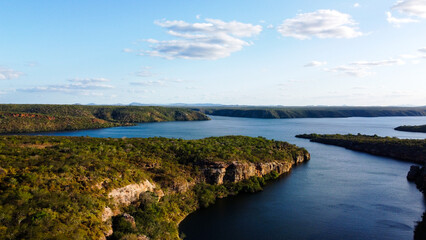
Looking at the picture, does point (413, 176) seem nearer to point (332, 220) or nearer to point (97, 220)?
point (332, 220)

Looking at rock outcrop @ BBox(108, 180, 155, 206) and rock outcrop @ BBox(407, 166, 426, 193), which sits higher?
rock outcrop @ BBox(108, 180, 155, 206)

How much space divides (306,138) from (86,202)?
13445 cm

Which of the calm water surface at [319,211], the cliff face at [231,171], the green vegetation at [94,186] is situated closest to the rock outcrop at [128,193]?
the green vegetation at [94,186]

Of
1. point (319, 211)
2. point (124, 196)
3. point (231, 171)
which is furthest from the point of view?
point (231, 171)

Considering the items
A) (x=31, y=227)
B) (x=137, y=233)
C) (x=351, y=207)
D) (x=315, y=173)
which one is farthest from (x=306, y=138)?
(x=31, y=227)

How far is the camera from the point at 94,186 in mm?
34750

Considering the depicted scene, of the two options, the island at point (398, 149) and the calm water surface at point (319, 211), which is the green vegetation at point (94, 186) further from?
the island at point (398, 149)

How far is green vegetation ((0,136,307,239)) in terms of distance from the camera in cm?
2627

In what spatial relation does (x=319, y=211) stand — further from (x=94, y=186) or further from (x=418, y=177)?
(x=94, y=186)

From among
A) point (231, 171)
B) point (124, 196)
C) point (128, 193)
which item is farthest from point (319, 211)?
point (124, 196)

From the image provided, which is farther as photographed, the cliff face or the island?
the island

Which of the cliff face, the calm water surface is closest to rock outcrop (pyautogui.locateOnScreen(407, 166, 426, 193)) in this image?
the calm water surface

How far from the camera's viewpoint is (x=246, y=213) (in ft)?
152

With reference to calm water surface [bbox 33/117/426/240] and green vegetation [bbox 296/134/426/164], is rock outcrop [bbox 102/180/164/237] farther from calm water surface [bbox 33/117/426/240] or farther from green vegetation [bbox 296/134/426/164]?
green vegetation [bbox 296/134/426/164]
